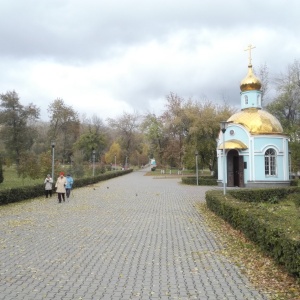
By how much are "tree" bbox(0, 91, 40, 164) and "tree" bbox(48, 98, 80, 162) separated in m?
9.92

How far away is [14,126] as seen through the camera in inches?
2098

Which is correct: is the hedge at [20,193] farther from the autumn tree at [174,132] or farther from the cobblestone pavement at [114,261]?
the autumn tree at [174,132]

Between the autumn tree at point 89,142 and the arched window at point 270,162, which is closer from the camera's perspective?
the arched window at point 270,162

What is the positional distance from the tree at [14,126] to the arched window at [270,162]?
116 ft

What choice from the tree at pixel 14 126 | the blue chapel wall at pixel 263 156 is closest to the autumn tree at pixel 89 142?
the tree at pixel 14 126

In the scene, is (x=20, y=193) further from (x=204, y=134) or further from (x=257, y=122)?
(x=204, y=134)

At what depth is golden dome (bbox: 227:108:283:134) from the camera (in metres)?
29.7

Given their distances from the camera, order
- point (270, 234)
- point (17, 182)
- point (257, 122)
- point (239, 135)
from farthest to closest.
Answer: point (17, 182)
point (239, 135)
point (257, 122)
point (270, 234)

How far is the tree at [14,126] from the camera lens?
52.3m

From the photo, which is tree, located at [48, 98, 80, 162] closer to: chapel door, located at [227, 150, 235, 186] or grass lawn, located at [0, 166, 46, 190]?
grass lawn, located at [0, 166, 46, 190]

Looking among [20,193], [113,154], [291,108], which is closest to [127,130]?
[113,154]

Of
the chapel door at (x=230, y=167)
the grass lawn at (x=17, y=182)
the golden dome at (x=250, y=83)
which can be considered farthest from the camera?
the golden dome at (x=250, y=83)

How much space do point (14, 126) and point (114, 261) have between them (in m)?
50.2

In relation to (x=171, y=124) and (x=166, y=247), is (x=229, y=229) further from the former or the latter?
(x=171, y=124)
